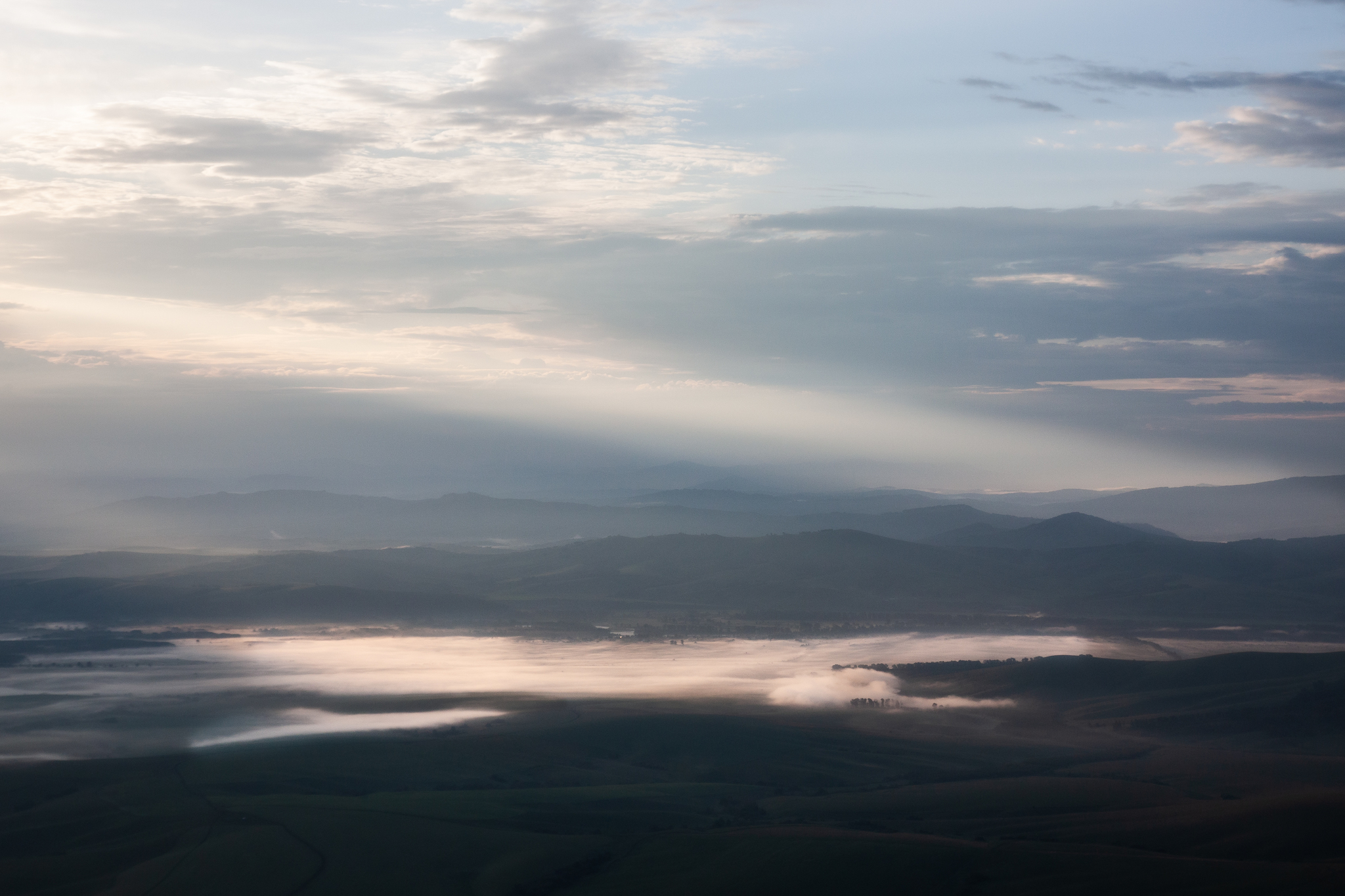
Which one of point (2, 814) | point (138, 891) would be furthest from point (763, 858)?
point (2, 814)

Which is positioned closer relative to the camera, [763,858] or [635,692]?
[763,858]

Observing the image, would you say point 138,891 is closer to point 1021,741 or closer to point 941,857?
point 941,857

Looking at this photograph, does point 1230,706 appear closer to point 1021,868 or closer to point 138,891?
point 1021,868

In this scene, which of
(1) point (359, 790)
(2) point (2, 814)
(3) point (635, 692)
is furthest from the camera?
(3) point (635, 692)

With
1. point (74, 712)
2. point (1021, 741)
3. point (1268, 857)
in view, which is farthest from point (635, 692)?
point (1268, 857)

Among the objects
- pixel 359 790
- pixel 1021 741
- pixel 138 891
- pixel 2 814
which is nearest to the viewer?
pixel 138 891

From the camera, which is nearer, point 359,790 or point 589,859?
point 589,859

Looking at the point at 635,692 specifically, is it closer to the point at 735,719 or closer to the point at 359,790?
the point at 735,719

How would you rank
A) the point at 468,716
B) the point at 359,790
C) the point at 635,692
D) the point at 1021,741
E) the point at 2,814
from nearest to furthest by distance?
the point at 2,814, the point at 359,790, the point at 1021,741, the point at 468,716, the point at 635,692

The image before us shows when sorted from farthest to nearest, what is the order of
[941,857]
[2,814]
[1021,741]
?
[1021,741]
[2,814]
[941,857]
